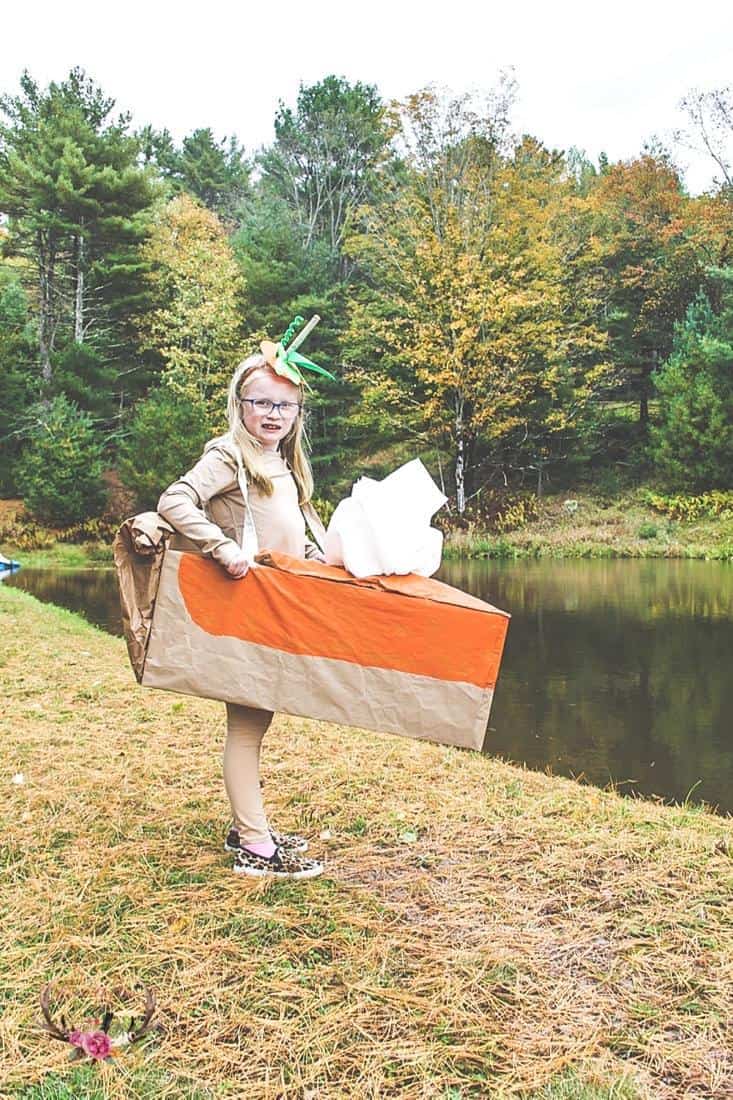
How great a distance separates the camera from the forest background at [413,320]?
16344 millimetres


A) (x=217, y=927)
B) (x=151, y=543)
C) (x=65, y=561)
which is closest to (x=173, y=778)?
(x=217, y=927)

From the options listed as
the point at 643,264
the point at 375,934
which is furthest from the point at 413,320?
the point at 375,934

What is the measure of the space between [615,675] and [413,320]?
12.6 m

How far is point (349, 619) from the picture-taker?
2.00 m

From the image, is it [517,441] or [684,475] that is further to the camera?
[517,441]

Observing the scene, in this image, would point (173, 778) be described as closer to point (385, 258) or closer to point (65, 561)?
point (65, 561)

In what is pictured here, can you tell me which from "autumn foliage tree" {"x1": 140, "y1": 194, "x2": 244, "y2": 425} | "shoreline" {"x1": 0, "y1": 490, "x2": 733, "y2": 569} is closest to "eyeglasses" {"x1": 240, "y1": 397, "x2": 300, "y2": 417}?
"shoreline" {"x1": 0, "y1": 490, "x2": 733, "y2": 569}

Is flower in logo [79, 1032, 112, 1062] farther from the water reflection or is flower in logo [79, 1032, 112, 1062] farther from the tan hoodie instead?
the water reflection

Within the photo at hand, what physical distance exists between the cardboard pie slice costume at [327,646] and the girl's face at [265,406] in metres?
0.42

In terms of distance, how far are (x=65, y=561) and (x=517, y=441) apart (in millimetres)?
9062

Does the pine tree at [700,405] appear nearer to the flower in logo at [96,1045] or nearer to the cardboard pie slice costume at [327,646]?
the cardboard pie slice costume at [327,646]

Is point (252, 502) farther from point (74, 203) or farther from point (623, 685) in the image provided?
point (74, 203)

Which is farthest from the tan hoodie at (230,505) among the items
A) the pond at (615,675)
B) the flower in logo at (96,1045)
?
the pond at (615,675)

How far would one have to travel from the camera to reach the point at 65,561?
14156 mm
